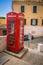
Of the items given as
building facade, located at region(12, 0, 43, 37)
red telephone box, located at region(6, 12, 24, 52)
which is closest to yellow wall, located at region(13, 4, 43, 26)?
building facade, located at region(12, 0, 43, 37)

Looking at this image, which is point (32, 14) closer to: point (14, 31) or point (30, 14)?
point (30, 14)

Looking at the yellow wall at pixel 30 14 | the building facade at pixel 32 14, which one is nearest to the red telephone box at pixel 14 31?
the building facade at pixel 32 14

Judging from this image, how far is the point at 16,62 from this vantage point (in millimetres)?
7203

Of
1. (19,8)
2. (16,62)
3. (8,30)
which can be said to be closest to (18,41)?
(8,30)

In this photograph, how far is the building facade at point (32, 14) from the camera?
22.8m

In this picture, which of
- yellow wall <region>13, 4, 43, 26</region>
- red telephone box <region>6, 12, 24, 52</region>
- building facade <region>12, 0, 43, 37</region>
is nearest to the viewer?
red telephone box <region>6, 12, 24, 52</region>

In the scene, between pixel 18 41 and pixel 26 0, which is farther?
pixel 26 0

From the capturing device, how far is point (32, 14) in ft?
76.5

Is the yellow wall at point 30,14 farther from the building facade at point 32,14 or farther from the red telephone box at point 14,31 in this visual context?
the red telephone box at point 14,31

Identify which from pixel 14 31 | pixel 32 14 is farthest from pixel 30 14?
pixel 14 31

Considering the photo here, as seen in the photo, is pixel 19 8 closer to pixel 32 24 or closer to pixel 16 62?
pixel 32 24

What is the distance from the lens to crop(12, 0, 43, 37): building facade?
74.8 feet

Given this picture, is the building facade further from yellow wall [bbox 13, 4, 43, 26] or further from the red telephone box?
the red telephone box

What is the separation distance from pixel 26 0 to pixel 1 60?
17.0 m
